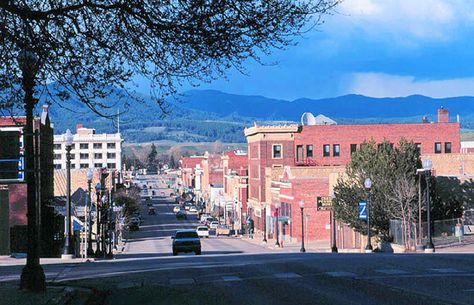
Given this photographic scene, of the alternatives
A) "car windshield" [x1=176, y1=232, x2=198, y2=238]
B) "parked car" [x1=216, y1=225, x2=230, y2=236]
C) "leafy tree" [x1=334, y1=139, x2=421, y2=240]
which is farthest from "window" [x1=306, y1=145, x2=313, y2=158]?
"car windshield" [x1=176, y1=232, x2=198, y2=238]

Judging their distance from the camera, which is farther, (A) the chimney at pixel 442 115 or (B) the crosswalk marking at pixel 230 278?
(A) the chimney at pixel 442 115

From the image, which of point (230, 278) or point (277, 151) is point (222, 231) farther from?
point (230, 278)

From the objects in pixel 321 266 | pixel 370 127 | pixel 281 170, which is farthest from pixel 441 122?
pixel 321 266

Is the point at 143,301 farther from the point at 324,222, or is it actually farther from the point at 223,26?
the point at 324,222

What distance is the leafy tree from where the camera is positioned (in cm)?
5628

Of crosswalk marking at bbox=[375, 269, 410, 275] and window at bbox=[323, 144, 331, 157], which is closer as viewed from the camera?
crosswalk marking at bbox=[375, 269, 410, 275]

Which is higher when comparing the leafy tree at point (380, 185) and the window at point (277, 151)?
the window at point (277, 151)

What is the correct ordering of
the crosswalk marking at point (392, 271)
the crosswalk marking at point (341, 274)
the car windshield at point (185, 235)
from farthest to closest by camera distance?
the car windshield at point (185, 235) < the crosswalk marking at point (392, 271) < the crosswalk marking at point (341, 274)

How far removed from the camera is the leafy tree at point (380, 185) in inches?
2216

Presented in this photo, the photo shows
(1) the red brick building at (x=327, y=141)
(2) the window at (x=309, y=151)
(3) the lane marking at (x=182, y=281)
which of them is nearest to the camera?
(3) the lane marking at (x=182, y=281)

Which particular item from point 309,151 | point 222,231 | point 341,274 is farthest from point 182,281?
point 222,231

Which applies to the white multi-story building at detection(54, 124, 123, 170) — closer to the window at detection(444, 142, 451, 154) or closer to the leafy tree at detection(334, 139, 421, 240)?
the window at detection(444, 142, 451, 154)

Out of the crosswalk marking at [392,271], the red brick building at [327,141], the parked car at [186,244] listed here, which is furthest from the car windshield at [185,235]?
the red brick building at [327,141]

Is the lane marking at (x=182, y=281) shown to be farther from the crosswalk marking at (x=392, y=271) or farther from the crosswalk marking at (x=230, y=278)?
the crosswalk marking at (x=392, y=271)
